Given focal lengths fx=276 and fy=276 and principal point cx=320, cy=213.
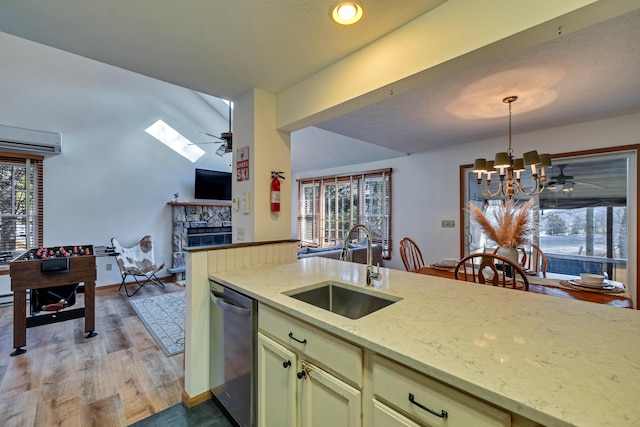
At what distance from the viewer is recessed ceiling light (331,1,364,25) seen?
127 cm

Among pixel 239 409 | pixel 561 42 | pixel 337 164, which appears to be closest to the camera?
pixel 239 409

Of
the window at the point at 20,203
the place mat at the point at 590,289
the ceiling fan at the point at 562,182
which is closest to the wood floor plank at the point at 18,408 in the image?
the window at the point at 20,203

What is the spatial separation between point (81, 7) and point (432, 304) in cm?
226

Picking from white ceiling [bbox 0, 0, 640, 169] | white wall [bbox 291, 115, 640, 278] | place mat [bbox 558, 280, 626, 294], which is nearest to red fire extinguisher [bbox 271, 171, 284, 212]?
white ceiling [bbox 0, 0, 640, 169]

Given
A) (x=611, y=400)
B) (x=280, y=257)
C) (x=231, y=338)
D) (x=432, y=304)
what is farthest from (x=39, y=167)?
(x=611, y=400)

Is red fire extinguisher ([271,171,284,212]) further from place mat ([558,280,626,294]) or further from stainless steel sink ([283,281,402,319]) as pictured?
place mat ([558,280,626,294])

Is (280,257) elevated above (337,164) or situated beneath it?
situated beneath

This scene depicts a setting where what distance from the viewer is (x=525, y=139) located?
3.70 metres

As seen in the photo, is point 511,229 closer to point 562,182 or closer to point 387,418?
point 562,182

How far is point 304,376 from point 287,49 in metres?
1.82

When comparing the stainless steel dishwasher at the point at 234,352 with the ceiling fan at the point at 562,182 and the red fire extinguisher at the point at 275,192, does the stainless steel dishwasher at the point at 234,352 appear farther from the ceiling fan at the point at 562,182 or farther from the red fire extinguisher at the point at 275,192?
the ceiling fan at the point at 562,182

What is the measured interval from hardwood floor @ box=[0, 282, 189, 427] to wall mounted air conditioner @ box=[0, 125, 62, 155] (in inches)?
93.2

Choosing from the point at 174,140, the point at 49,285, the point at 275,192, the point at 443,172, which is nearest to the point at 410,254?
the point at 443,172

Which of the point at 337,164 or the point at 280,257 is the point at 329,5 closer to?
the point at 280,257
